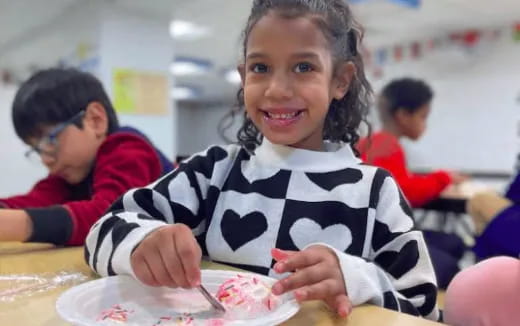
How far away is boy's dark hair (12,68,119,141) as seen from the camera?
3.84ft

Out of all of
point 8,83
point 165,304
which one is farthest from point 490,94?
point 8,83

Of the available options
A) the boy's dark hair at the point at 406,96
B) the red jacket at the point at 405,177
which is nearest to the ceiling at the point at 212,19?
the boy's dark hair at the point at 406,96

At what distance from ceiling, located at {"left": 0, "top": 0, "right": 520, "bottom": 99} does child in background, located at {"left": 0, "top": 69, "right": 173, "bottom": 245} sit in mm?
2457

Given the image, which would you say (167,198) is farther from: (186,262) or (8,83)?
(8,83)

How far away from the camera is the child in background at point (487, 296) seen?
53 centimetres

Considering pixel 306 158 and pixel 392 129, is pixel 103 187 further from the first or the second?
pixel 392 129

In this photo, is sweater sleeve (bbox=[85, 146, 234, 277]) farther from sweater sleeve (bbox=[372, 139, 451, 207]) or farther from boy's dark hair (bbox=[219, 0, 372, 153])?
sweater sleeve (bbox=[372, 139, 451, 207])

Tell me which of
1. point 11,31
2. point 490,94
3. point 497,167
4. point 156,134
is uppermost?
point 11,31

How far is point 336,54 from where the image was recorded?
862 millimetres

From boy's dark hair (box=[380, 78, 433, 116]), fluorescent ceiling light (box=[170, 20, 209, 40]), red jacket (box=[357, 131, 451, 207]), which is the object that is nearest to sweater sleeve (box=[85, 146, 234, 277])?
red jacket (box=[357, 131, 451, 207])

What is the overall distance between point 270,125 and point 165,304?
1.17 ft

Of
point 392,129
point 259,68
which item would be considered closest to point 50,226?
point 259,68

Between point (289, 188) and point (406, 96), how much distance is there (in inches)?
74.2

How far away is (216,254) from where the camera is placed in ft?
2.64
